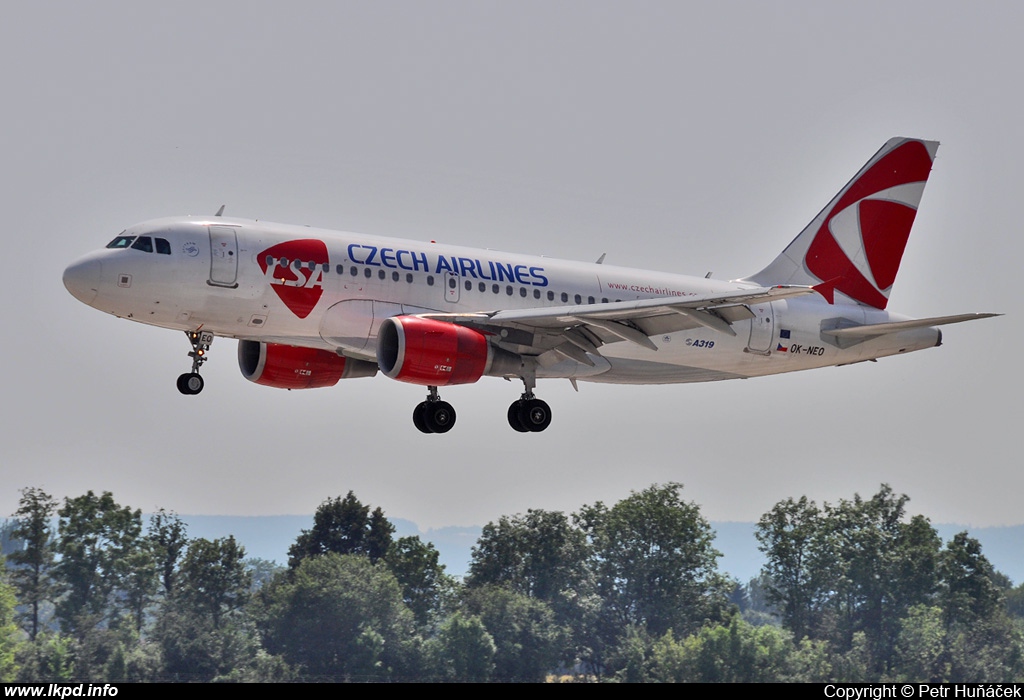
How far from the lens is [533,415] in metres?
42.5

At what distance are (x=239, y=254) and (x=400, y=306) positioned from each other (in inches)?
190

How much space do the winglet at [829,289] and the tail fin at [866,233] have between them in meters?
0.19

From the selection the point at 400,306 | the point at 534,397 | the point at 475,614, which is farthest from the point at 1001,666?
the point at 400,306

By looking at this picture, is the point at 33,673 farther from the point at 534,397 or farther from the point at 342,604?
the point at 534,397

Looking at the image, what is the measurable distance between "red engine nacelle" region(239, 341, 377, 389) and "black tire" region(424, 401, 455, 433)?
12.9 ft

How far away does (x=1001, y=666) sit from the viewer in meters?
78.9

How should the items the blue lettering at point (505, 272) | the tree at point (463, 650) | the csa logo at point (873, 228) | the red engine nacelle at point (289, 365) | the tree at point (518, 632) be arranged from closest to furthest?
the blue lettering at point (505, 272) < the red engine nacelle at point (289, 365) < the csa logo at point (873, 228) < the tree at point (463, 650) < the tree at point (518, 632)

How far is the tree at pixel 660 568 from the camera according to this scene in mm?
→ 86938

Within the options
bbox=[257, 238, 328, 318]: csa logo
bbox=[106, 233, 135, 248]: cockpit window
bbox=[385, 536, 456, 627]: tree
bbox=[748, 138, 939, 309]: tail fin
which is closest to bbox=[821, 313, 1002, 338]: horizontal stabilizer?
bbox=[748, 138, 939, 309]: tail fin

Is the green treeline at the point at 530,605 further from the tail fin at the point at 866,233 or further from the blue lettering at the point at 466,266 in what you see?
the blue lettering at the point at 466,266

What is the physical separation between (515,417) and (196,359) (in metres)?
9.82

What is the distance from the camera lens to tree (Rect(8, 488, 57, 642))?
93750 millimetres

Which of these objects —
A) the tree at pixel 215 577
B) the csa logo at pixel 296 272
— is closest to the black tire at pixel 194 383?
the csa logo at pixel 296 272

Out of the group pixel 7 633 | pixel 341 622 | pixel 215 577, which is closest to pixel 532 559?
pixel 341 622
